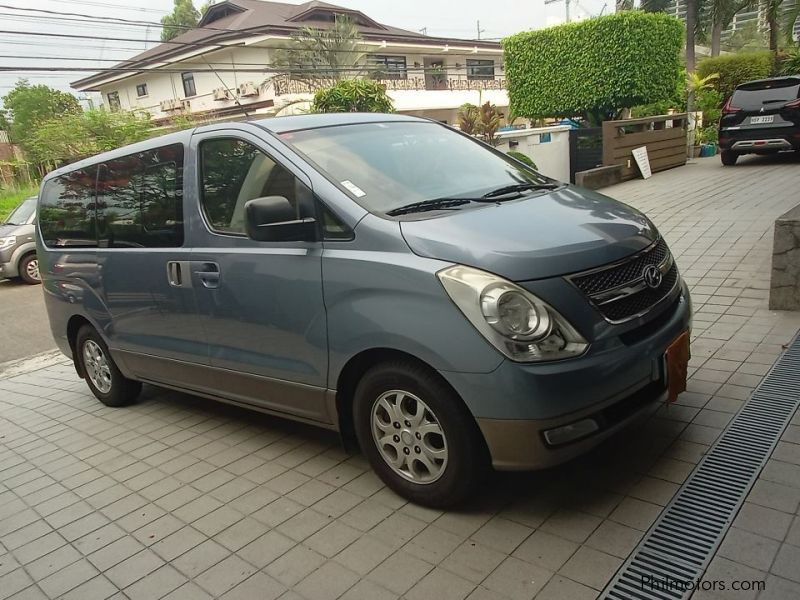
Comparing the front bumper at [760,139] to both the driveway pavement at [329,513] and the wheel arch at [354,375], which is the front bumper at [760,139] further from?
the wheel arch at [354,375]

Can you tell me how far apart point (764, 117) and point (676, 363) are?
1219cm

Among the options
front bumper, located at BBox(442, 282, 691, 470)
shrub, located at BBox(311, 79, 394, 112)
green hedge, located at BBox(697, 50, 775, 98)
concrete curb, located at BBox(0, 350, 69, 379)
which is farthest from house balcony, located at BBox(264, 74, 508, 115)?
front bumper, located at BBox(442, 282, 691, 470)

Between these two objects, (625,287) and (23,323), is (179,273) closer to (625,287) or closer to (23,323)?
(625,287)

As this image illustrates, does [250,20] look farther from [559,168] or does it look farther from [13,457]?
[13,457]

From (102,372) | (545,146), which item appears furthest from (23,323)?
(545,146)

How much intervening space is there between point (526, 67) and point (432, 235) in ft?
50.7

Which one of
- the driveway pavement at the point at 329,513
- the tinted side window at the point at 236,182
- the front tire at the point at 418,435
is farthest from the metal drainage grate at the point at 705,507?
the tinted side window at the point at 236,182

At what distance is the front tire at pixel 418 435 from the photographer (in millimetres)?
2674

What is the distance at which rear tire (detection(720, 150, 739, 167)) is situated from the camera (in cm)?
1378

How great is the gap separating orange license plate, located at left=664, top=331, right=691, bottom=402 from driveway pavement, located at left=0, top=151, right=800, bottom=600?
371 millimetres

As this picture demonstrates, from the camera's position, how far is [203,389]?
3.99m

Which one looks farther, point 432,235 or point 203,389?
point 203,389

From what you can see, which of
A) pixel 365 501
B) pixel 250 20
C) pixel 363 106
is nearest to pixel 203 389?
pixel 365 501

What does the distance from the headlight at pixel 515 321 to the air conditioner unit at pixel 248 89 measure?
92.6 ft
